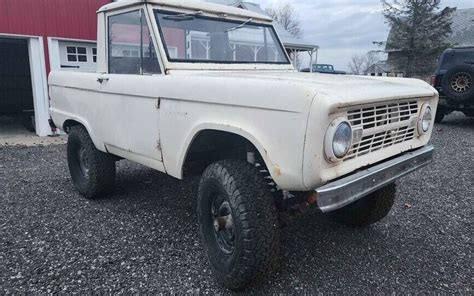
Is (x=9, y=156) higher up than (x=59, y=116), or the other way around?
(x=59, y=116)

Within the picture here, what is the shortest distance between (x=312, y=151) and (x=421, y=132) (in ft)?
4.48

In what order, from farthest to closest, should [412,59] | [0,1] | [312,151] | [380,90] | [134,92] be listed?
[412,59], [0,1], [134,92], [380,90], [312,151]

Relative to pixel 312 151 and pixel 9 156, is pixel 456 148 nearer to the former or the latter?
pixel 312 151

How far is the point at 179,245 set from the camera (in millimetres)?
3250

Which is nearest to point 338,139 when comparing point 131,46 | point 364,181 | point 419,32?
point 364,181

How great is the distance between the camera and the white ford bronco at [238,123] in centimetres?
214

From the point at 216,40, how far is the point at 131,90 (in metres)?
0.95

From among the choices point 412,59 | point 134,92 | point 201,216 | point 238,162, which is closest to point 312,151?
point 238,162

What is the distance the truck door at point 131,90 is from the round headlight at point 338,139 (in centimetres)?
152

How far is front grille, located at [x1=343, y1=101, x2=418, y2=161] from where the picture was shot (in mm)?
2283

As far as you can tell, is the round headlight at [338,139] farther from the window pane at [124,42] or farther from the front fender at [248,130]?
the window pane at [124,42]

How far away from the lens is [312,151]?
204 centimetres

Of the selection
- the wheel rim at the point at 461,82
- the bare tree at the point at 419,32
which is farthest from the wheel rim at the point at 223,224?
the bare tree at the point at 419,32

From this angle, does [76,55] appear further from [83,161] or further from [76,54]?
[83,161]
